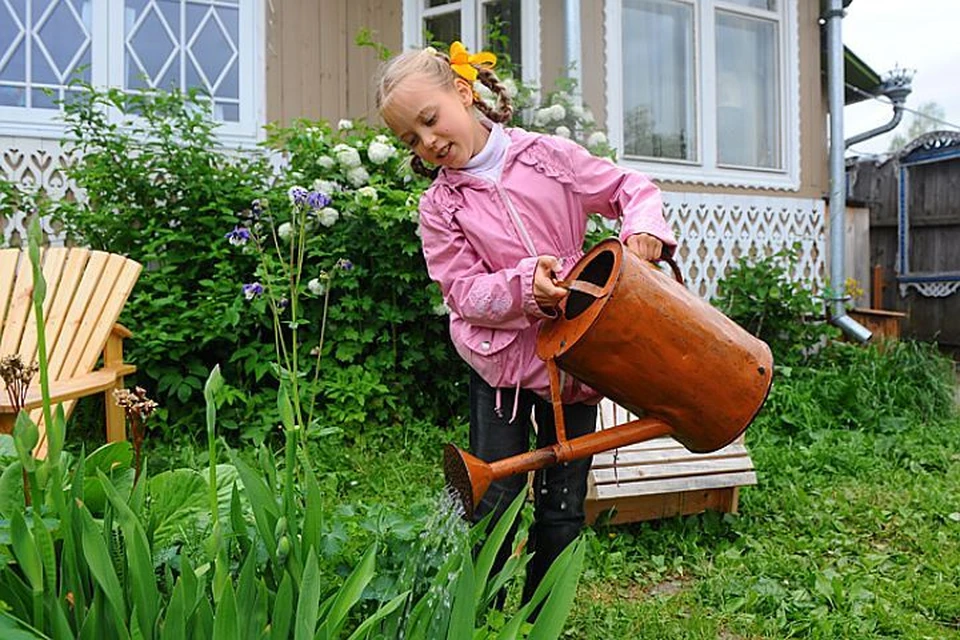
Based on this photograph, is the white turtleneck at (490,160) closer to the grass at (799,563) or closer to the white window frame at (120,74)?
the grass at (799,563)

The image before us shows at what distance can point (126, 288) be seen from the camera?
126 inches

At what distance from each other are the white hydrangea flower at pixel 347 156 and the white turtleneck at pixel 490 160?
2371 mm

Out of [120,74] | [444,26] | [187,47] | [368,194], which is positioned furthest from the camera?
[444,26]

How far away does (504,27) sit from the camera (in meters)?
5.86

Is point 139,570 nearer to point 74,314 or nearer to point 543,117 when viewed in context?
point 74,314

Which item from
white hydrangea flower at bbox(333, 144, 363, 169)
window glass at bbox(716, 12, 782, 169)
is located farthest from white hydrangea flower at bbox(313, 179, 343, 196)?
window glass at bbox(716, 12, 782, 169)

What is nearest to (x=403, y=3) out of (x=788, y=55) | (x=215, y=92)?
A: (x=215, y=92)

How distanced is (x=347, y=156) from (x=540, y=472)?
8.41ft

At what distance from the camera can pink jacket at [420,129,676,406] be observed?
1807 millimetres

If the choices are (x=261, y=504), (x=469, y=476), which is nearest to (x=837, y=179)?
(x=469, y=476)

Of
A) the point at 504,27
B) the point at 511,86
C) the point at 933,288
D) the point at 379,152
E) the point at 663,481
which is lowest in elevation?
the point at 663,481

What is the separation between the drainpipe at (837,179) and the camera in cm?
645

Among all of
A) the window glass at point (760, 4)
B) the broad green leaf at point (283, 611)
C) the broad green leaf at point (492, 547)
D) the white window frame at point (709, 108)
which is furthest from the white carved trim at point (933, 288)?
the broad green leaf at point (283, 611)

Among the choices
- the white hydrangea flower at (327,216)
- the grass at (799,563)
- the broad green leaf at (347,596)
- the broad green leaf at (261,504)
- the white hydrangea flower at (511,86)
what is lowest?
the grass at (799,563)
